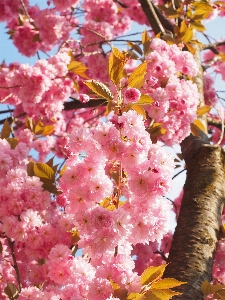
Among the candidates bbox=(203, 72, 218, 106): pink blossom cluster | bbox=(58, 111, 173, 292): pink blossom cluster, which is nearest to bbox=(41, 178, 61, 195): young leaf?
bbox=(58, 111, 173, 292): pink blossom cluster

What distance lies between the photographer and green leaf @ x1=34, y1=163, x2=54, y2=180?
7.00 ft

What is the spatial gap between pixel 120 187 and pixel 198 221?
64 centimetres

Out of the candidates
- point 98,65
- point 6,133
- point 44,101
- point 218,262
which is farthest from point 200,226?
point 98,65

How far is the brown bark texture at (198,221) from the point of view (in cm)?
171

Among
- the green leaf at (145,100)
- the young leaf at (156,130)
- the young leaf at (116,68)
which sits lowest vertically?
the young leaf at (156,130)

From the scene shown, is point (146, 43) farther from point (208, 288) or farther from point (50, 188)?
point (208, 288)

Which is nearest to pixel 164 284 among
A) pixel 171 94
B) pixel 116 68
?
pixel 116 68

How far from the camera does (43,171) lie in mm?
2145

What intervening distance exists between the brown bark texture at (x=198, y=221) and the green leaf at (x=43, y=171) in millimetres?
657

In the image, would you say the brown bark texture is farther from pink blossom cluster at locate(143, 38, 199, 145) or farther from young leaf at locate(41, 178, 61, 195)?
young leaf at locate(41, 178, 61, 195)

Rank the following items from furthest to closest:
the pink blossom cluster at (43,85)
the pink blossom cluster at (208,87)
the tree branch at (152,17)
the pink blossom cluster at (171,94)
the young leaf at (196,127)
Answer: the pink blossom cluster at (208,87) < the tree branch at (152,17) < the pink blossom cluster at (43,85) < the young leaf at (196,127) < the pink blossom cluster at (171,94)

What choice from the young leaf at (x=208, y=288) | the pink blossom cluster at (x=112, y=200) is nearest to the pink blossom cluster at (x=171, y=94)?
the pink blossom cluster at (x=112, y=200)

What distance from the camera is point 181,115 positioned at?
2.25 m

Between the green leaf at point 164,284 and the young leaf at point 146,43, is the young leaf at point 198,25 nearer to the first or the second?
the young leaf at point 146,43
